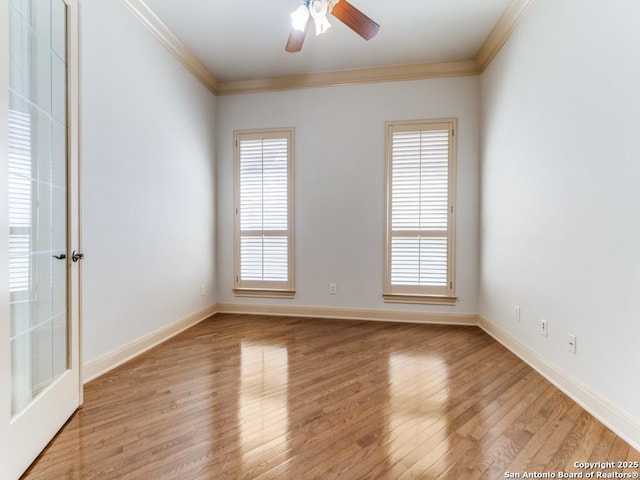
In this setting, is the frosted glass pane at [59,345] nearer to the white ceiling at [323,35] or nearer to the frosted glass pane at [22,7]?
the frosted glass pane at [22,7]

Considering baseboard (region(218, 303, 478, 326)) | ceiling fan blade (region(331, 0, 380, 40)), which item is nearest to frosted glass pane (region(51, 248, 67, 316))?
ceiling fan blade (region(331, 0, 380, 40))

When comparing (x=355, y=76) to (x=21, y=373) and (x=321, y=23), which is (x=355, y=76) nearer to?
(x=321, y=23)

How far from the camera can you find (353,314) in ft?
12.4

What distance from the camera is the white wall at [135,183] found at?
2186mm

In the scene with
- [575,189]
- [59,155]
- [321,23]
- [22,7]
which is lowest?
[575,189]

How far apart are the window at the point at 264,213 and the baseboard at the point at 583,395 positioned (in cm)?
247

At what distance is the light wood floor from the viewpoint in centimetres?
138

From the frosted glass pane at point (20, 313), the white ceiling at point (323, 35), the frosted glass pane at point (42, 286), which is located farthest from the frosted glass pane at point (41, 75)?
the white ceiling at point (323, 35)

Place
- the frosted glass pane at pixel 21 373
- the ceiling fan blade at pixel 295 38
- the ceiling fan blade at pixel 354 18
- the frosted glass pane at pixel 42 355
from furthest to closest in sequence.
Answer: the ceiling fan blade at pixel 295 38 < the ceiling fan blade at pixel 354 18 < the frosted glass pane at pixel 42 355 < the frosted glass pane at pixel 21 373

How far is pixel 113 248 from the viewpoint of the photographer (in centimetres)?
237

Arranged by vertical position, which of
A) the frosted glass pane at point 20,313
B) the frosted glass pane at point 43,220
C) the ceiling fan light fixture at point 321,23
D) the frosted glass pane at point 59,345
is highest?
the ceiling fan light fixture at point 321,23

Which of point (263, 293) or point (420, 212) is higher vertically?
point (420, 212)

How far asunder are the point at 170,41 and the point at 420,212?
10.4ft

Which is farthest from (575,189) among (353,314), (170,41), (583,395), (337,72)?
(170,41)
